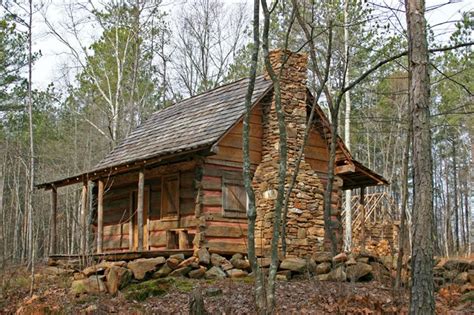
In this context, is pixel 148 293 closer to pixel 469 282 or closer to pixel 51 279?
pixel 51 279

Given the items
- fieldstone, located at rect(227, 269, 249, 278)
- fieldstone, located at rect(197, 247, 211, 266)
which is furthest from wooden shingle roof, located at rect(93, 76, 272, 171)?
fieldstone, located at rect(227, 269, 249, 278)

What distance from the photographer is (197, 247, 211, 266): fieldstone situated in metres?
14.7

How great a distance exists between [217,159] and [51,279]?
18.4 feet

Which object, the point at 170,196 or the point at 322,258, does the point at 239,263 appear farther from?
the point at 170,196

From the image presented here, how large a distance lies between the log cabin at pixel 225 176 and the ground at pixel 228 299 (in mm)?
2681

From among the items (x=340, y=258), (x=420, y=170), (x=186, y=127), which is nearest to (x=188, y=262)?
(x=340, y=258)

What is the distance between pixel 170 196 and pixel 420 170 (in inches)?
407

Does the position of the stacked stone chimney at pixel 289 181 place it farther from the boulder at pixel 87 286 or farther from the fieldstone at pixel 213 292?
the boulder at pixel 87 286

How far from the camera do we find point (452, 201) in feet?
166

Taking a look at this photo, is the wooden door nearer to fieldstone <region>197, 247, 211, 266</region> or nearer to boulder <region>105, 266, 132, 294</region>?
fieldstone <region>197, 247, 211, 266</region>

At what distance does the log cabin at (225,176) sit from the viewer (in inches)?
639

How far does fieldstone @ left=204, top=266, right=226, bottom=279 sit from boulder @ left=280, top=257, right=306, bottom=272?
1451 mm

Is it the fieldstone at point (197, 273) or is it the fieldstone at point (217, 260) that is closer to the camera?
the fieldstone at point (197, 273)

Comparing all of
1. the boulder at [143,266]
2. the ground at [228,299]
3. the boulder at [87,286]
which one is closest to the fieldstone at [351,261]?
the ground at [228,299]
